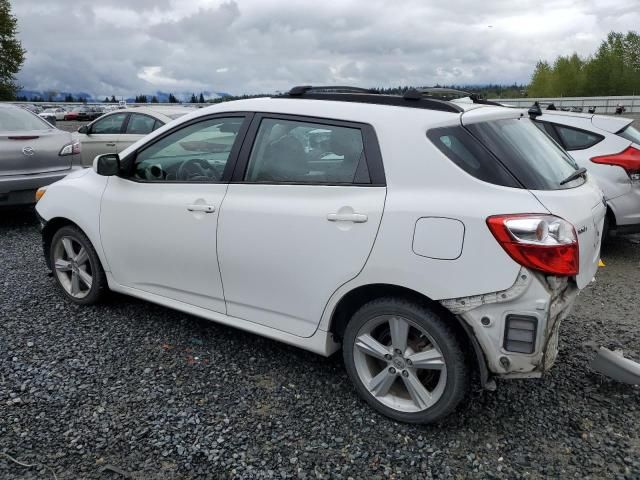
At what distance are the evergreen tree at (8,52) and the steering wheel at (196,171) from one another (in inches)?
2151

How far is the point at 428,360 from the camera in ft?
9.55

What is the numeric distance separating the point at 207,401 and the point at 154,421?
33 cm

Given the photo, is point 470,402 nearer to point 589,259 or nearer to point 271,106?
point 589,259

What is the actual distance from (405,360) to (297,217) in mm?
979

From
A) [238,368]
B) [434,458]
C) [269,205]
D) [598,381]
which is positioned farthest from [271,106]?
[598,381]

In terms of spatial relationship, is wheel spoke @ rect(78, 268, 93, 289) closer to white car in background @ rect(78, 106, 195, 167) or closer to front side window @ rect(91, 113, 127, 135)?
white car in background @ rect(78, 106, 195, 167)

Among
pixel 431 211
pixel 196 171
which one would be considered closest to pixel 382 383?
pixel 431 211

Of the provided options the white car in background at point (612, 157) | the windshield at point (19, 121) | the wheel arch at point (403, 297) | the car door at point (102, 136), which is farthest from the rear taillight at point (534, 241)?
the car door at point (102, 136)

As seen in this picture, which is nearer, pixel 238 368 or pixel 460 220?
pixel 460 220

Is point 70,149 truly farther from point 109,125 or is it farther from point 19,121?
point 109,125

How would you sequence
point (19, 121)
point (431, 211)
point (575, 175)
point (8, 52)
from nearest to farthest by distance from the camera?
point (431, 211) → point (575, 175) → point (19, 121) → point (8, 52)

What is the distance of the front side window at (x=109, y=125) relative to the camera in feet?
36.6

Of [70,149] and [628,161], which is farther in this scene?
[70,149]

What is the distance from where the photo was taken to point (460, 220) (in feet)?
8.84
